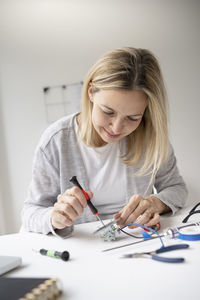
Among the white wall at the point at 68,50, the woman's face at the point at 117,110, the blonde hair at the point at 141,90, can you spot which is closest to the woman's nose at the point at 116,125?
the woman's face at the point at 117,110

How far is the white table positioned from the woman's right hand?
6 centimetres

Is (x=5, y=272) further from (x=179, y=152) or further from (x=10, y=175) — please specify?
(x=179, y=152)

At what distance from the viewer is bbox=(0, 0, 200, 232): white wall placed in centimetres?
265

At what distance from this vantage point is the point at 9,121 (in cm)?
271

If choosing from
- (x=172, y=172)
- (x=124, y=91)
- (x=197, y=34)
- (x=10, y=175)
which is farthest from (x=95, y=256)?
(x=197, y=34)

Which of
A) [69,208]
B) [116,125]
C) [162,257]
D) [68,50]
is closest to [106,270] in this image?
[162,257]

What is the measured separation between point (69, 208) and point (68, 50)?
6.76 feet

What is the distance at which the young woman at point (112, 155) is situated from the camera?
1.03 metres

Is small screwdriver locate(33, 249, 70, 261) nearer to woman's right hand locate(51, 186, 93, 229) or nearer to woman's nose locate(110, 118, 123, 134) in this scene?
woman's right hand locate(51, 186, 93, 229)

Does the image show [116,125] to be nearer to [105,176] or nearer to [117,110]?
[117,110]

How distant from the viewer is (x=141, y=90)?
1.11m

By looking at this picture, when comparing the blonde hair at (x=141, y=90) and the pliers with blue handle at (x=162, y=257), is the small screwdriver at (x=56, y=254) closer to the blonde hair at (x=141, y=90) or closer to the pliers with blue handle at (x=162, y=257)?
the pliers with blue handle at (x=162, y=257)

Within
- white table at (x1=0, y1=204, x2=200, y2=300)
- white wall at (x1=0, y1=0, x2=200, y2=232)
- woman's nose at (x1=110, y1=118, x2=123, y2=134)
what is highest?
white wall at (x1=0, y1=0, x2=200, y2=232)

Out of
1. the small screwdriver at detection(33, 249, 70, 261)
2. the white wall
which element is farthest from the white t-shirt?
the white wall
